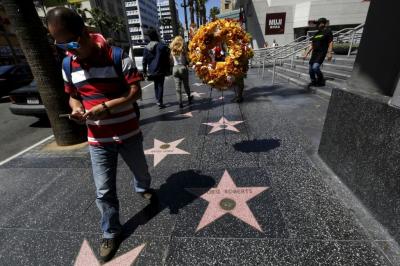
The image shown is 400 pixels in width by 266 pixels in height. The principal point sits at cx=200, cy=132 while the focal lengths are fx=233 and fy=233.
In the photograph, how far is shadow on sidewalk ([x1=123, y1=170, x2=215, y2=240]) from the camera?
8.70ft

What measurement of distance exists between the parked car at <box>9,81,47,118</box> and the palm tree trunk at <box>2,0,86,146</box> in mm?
2438

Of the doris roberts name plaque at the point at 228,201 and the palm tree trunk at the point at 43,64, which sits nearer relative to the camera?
the doris roberts name plaque at the point at 228,201

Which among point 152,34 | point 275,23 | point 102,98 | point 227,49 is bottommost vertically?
point 102,98

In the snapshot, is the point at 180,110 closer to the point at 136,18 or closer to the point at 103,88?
the point at 103,88

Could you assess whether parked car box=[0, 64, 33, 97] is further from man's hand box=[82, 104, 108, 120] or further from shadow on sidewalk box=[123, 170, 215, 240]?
man's hand box=[82, 104, 108, 120]

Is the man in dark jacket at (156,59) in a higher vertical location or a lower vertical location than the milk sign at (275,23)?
lower

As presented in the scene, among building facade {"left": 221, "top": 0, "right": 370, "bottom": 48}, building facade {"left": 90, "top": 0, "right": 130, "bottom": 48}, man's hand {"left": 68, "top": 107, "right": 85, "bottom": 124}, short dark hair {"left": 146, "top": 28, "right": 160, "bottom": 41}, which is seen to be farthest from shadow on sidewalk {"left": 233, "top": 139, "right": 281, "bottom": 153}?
building facade {"left": 90, "top": 0, "right": 130, "bottom": 48}

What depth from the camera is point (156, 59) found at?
6.75 m

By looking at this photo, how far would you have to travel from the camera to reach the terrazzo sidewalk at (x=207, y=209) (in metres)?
2.17

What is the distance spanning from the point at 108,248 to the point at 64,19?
2036 millimetres

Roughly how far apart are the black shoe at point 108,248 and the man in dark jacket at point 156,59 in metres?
5.37

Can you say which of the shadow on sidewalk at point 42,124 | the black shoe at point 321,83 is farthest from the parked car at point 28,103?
the black shoe at point 321,83

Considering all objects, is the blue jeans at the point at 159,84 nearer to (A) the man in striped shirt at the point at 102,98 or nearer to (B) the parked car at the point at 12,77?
(A) the man in striped shirt at the point at 102,98

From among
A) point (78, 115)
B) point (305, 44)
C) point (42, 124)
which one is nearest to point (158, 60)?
point (42, 124)
